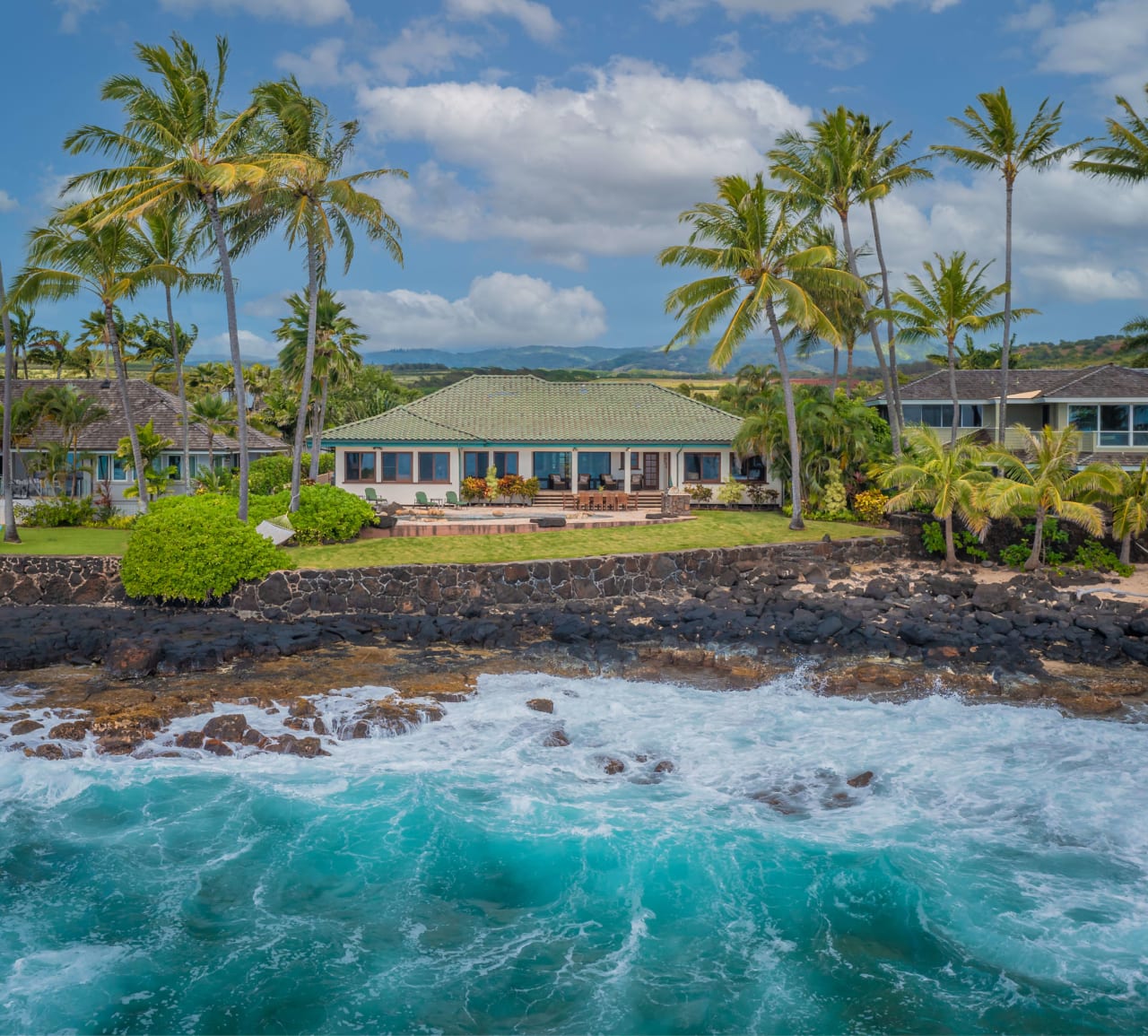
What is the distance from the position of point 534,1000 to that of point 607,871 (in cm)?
222

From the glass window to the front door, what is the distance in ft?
46.9

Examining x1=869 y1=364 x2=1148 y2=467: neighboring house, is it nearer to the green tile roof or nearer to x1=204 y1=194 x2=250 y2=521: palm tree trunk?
the green tile roof

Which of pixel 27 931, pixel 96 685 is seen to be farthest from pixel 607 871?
pixel 96 685

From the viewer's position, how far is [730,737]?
13242 millimetres

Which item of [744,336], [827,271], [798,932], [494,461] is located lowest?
[798,932]

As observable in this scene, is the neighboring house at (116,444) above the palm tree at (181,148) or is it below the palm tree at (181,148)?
below

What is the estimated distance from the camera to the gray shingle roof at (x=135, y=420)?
113 ft

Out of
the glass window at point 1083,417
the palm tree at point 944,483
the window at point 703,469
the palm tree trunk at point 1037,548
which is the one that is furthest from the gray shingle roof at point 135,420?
the glass window at point 1083,417

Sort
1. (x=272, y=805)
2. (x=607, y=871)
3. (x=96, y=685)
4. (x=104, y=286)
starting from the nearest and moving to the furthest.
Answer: (x=607, y=871), (x=272, y=805), (x=96, y=685), (x=104, y=286)

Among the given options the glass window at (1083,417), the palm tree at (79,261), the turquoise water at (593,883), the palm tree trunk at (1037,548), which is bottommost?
the turquoise water at (593,883)

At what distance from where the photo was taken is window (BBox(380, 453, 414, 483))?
34.5 meters

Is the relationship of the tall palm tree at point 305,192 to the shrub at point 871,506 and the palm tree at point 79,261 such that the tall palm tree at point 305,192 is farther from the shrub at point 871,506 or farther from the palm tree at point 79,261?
the shrub at point 871,506

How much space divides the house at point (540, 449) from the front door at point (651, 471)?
32 mm

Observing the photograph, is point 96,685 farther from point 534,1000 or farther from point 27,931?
point 534,1000
